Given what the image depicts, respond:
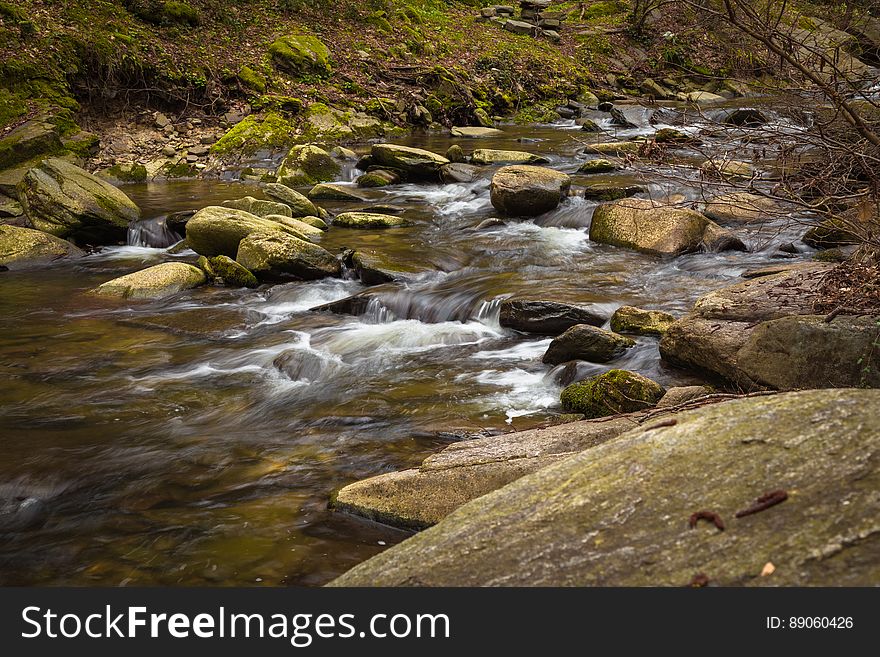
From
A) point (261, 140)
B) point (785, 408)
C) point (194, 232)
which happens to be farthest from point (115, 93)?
point (785, 408)

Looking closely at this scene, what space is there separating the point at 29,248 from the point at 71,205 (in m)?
1.13

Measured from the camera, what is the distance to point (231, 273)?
1030 cm

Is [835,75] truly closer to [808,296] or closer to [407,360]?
[808,296]

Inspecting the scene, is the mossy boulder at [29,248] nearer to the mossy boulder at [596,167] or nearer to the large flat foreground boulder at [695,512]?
the mossy boulder at [596,167]

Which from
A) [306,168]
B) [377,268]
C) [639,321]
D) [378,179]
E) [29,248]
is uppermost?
[639,321]

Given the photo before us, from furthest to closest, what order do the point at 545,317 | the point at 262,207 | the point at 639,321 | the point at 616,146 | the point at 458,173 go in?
the point at 458,173
the point at 262,207
the point at 616,146
the point at 545,317
the point at 639,321

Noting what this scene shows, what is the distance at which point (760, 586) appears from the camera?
2152mm

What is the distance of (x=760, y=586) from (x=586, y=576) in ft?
1.69

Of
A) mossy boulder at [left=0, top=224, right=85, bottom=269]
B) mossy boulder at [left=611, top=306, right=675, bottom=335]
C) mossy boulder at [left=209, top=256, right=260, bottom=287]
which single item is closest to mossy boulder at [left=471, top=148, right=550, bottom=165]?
mossy boulder at [left=209, top=256, right=260, bottom=287]

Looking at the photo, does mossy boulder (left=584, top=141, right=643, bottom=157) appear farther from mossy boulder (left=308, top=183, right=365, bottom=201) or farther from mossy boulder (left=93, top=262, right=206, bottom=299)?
mossy boulder (left=93, top=262, right=206, bottom=299)

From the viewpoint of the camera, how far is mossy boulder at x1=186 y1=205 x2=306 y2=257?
10875mm

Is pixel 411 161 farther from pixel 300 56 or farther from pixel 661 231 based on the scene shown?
pixel 300 56

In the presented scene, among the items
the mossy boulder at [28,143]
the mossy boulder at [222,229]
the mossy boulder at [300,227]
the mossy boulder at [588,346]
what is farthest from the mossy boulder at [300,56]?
the mossy boulder at [588,346]

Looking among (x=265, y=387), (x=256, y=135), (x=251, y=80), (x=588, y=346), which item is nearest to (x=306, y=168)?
(x=256, y=135)
